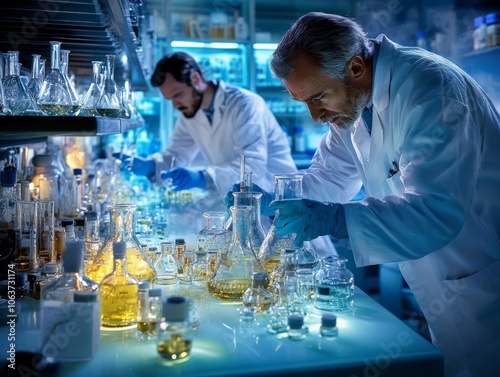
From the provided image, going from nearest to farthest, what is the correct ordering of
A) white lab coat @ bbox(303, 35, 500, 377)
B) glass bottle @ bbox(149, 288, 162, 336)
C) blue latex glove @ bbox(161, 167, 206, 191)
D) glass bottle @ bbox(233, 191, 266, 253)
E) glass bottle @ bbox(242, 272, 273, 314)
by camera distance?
glass bottle @ bbox(149, 288, 162, 336), glass bottle @ bbox(242, 272, 273, 314), white lab coat @ bbox(303, 35, 500, 377), glass bottle @ bbox(233, 191, 266, 253), blue latex glove @ bbox(161, 167, 206, 191)

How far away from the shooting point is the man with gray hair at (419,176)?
161cm

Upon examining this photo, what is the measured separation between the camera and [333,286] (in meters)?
1.60

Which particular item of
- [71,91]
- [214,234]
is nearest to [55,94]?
[71,91]

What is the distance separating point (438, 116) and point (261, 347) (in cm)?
86

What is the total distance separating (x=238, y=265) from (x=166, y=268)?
30 centimetres

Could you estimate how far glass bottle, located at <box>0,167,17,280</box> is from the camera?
182 centimetres

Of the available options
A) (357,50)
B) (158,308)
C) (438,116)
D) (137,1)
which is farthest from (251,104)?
(158,308)

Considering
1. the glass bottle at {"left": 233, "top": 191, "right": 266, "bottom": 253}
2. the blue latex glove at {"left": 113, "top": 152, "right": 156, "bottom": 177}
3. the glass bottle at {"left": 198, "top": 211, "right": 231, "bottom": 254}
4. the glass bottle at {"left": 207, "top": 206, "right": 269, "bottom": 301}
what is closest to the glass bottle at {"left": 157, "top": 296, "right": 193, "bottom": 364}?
the glass bottle at {"left": 207, "top": 206, "right": 269, "bottom": 301}

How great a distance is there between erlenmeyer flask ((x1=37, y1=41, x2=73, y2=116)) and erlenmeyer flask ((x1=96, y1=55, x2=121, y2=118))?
0.62 ft

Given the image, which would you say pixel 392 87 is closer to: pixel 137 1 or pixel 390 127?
pixel 390 127

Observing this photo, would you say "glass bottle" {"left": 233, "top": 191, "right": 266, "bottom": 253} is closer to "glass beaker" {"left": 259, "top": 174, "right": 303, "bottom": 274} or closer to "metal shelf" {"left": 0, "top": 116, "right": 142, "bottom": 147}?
"glass beaker" {"left": 259, "top": 174, "right": 303, "bottom": 274}

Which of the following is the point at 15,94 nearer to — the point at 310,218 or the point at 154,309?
the point at 154,309

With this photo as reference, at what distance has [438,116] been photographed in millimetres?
1646

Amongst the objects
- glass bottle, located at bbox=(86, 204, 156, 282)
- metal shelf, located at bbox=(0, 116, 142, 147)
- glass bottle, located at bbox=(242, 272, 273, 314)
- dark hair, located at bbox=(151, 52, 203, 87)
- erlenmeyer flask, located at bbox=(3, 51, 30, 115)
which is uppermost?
dark hair, located at bbox=(151, 52, 203, 87)
